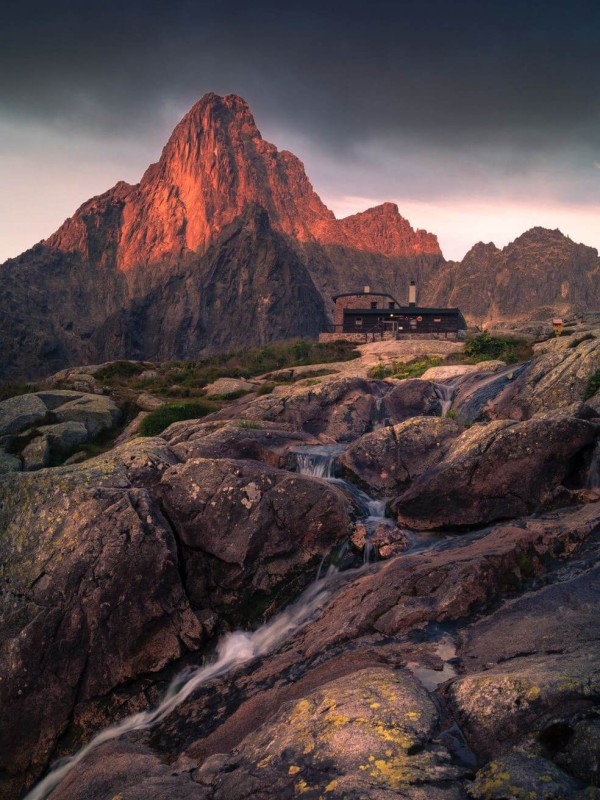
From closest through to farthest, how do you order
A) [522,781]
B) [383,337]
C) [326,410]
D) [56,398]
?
1. [522,781]
2. [326,410]
3. [56,398]
4. [383,337]

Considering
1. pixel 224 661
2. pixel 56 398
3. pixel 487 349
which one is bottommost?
pixel 224 661

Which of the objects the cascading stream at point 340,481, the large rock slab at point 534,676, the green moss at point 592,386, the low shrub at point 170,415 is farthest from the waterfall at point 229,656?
the low shrub at point 170,415

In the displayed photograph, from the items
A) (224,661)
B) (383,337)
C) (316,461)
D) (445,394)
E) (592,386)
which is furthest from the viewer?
(383,337)

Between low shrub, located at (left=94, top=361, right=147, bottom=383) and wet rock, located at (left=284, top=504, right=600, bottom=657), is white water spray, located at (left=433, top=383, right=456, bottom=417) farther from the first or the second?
low shrub, located at (left=94, top=361, right=147, bottom=383)

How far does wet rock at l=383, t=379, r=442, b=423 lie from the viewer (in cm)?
3038

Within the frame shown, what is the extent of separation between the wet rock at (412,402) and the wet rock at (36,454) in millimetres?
20215

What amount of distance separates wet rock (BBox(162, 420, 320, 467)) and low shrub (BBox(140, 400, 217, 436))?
11464 mm

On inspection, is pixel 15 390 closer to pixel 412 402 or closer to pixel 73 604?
pixel 412 402

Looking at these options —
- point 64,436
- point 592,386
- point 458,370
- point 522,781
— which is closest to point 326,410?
point 458,370

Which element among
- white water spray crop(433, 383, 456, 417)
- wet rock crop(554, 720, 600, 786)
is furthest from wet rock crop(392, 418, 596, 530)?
white water spray crop(433, 383, 456, 417)

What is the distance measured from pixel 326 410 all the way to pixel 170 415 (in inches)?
462

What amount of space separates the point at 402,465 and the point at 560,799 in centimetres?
1551

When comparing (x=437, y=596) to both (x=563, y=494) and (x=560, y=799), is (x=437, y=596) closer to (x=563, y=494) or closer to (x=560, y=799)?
(x=560, y=799)

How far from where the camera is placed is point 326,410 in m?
30.5
